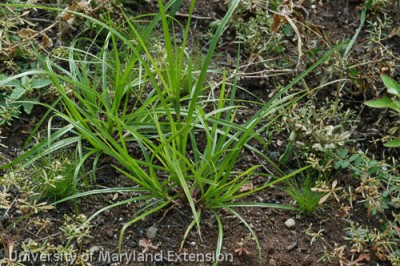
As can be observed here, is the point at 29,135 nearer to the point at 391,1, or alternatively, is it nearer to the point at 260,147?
the point at 260,147

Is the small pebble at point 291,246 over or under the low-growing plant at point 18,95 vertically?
under

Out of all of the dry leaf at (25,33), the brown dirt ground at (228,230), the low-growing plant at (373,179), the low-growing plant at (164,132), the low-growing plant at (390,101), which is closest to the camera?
the low-growing plant at (164,132)

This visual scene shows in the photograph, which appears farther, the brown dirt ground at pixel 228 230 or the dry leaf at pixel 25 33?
the dry leaf at pixel 25 33

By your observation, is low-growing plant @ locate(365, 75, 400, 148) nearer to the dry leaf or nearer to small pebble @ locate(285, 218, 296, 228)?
small pebble @ locate(285, 218, 296, 228)

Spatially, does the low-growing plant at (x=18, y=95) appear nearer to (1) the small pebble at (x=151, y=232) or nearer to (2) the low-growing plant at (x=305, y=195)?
(1) the small pebble at (x=151, y=232)

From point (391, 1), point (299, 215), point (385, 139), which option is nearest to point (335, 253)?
point (299, 215)

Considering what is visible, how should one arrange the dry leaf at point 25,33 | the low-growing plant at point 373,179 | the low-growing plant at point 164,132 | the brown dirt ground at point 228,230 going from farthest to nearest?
the dry leaf at point 25,33
the low-growing plant at point 373,179
the brown dirt ground at point 228,230
the low-growing plant at point 164,132

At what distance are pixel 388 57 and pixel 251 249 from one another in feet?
4.12

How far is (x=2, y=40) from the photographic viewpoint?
10.6 feet

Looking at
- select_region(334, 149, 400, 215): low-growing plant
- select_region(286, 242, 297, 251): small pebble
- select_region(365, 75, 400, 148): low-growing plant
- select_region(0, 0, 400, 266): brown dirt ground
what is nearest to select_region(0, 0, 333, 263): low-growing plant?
select_region(0, 0, 400, 266): brown dirt ground

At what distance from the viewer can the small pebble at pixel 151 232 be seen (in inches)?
106

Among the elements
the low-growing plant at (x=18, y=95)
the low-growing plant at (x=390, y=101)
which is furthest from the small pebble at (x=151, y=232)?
the low-growing plant at (x=390, y=101)

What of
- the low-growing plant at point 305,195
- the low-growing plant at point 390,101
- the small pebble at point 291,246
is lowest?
the small pebble at point 291,246

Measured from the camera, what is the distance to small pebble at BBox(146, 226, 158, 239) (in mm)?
2688
